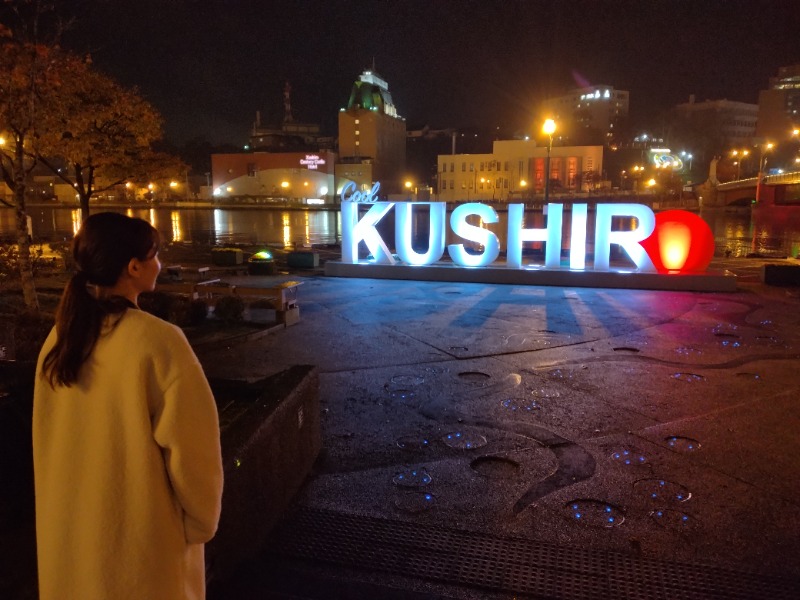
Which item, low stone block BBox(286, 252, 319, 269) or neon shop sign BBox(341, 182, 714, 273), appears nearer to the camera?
neon shop sign BBox(341, 182, 714, 273)

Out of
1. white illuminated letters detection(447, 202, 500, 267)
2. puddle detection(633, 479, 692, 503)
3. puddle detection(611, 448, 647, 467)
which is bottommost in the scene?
puddle detection(633, 479, 692, 503)

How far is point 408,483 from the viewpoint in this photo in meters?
5.18

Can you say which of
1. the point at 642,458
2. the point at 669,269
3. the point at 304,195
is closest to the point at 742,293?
the point at 669,269

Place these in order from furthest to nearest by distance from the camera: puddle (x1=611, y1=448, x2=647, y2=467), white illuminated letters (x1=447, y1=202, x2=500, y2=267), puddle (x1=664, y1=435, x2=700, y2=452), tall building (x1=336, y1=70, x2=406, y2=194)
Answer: tall building (x1=336, y1=70, x2=406, y2=194) → white illuminated letters (x1=447, y1=202, x2=500, y2=267) → puddle (x1=664, y1=435, x2=700, y2=452) → puddle (x1=611, y1=448, x2=647, y2=467)

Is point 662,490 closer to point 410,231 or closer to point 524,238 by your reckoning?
point 524,238

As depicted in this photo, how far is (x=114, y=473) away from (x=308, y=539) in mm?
2510

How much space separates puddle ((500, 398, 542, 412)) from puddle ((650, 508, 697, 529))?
96.7 inches

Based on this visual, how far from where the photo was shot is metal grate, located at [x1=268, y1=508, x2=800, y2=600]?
3.72 m

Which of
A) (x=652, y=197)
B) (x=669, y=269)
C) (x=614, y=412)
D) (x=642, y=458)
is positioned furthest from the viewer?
(x=652, y=197)

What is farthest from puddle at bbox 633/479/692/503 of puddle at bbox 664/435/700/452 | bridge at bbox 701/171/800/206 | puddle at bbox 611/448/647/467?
bridge at bbox 701/171/800/206

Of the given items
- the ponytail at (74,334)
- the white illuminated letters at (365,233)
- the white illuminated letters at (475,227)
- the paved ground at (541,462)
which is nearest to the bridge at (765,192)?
the white illuminated letters at (475,227)

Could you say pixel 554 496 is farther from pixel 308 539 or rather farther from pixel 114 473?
pixel 114 473

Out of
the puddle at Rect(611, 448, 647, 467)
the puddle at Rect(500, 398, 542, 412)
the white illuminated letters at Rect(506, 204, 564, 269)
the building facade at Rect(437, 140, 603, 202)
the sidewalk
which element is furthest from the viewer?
the building facade at Rect(437, 140, 603, 202)

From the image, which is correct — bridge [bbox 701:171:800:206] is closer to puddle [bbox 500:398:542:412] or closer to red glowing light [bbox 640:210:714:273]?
red glowing light [bbox 640:210:714:273]
